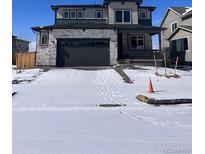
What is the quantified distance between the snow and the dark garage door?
12537mm

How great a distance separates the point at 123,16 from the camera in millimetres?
29234

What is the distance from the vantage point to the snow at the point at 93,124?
15.6 feet

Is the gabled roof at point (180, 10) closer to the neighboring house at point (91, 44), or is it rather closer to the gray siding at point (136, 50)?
the gray siding at point (136, 50)

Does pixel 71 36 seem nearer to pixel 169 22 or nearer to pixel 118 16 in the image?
pixel 118 16

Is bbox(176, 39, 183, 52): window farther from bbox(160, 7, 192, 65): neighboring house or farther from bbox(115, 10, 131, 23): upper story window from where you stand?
bbox(115, 10, 131, 23): upper story window

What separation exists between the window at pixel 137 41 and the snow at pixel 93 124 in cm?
1504

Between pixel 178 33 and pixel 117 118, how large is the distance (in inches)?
992

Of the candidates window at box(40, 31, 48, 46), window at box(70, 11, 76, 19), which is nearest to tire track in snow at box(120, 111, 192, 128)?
window at box(40, 31, 48, 46)

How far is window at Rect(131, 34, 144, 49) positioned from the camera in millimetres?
27297

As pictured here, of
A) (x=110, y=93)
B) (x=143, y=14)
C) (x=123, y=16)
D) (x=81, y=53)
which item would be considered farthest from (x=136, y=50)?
(x=110, y=93)

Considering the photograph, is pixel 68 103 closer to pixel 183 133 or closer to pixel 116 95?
pixel 116 95

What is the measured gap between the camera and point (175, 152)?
4.54 meters

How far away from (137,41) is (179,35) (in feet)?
19.3

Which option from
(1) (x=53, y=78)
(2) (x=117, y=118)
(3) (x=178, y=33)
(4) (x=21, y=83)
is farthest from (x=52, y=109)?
(3) (x=178, y=33)
